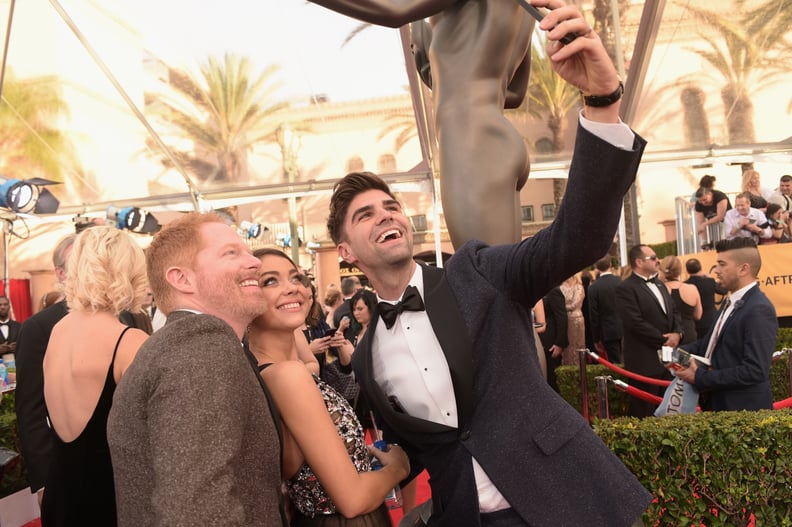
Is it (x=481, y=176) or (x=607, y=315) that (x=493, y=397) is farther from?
(x=607, y=315)

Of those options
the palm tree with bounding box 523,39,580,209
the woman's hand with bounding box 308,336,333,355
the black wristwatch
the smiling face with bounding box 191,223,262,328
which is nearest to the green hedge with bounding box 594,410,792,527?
the woman's hand with bounding box 308,336,333,355

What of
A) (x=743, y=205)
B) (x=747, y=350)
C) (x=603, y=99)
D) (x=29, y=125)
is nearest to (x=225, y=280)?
(x=603, y=99)

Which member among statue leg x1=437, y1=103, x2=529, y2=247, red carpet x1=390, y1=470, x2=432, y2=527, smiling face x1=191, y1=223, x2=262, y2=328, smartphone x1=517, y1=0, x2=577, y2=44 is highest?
smartphone x1=517, y1=0, x2=577, y2=44

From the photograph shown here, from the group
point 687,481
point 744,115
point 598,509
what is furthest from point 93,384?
point 744,115

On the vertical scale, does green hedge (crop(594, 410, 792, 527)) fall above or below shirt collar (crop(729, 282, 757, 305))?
below

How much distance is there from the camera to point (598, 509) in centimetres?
175

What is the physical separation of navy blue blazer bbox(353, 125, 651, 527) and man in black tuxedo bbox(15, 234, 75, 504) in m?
2.44

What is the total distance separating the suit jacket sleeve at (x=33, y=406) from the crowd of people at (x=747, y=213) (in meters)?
8.26

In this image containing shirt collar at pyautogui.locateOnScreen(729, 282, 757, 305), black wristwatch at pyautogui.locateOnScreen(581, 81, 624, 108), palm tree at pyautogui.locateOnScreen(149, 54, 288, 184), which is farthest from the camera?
palm tree at pyautogui.locateOnScreen(149, 54, 288, 184)

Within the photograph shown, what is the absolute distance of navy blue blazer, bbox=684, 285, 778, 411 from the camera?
4465 millimetres

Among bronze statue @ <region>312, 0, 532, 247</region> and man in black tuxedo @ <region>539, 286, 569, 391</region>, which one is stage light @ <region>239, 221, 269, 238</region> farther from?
bronze statue @ <region>312, 0, 532, 247</region>

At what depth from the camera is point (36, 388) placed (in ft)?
11.9

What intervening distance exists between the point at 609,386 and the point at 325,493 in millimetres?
5578

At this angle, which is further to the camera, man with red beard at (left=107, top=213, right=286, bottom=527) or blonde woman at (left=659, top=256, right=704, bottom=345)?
blonde woman at (left=659, top=256, right=704, bottom=345)
